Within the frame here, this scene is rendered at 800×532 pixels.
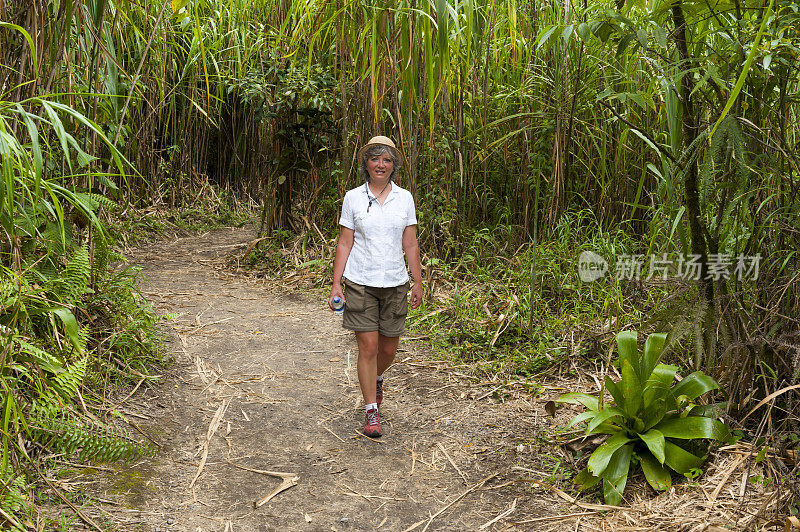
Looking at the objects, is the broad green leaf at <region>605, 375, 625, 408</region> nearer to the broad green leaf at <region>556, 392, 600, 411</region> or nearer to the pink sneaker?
the broad green leaf at <region>556, 392, 600, 411</region>

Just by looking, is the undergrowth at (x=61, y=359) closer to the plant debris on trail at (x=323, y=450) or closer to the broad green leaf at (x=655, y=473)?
the plant debris on trail at (x=323, y=450)

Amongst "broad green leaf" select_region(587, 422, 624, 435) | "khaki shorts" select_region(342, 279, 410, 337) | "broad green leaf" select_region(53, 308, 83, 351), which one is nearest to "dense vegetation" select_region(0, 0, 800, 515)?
A: "broad green leaf" select_region(53, 308, 83, 351)

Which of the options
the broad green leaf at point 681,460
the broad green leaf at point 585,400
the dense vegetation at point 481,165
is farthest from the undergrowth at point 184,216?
the broad green leaf at point 681,460

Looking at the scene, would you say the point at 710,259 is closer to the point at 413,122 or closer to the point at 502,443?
the point at 502,443

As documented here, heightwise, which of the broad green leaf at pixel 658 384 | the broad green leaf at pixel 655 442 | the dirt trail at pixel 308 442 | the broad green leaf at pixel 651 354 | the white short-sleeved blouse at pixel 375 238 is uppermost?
the white short-sleeved blouse at pixel 375 238

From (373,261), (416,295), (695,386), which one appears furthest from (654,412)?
(373,261)

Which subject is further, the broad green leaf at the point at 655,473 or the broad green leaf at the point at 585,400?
the broad green leaf at the point at 585,400

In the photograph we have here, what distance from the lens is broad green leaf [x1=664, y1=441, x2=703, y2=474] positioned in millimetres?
2162

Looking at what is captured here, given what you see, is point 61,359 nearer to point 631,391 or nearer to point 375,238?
point 375,238

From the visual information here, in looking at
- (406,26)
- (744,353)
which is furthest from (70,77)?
(744,353)

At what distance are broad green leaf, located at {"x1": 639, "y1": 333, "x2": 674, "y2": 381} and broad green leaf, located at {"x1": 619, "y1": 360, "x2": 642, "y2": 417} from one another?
0.06 m

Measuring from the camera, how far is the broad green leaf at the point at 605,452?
7.22 ft

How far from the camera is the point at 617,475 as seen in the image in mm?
2219

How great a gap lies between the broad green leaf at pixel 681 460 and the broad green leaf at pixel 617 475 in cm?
12
